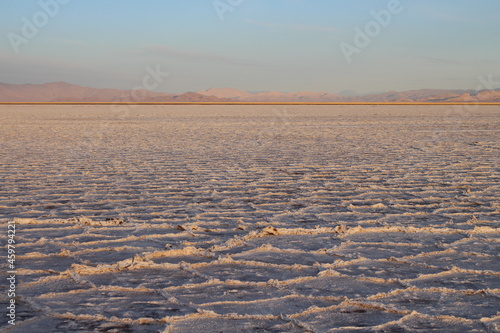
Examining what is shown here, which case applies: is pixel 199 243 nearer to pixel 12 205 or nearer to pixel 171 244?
pixel 171 244

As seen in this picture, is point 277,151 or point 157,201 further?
point 277,151

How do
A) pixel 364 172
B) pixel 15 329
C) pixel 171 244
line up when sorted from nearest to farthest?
pixel 15 329
pixel 171 244
pixel 364 172

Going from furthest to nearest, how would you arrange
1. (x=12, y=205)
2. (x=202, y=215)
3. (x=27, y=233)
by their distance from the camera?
(x=12, y=205)
(x=202, y=215)
(x=27, y=233)

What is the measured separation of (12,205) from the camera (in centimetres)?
355

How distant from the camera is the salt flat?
1.75 meters

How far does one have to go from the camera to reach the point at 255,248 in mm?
2541

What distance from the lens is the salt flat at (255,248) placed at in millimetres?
1746

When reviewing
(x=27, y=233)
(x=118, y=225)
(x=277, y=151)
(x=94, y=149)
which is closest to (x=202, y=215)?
(x=118, y=225)

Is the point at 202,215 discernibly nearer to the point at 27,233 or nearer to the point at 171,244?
the point at 171,244

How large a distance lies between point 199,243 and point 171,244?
5.5 inches

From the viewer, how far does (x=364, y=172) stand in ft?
16.7

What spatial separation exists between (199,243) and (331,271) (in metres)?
0.73

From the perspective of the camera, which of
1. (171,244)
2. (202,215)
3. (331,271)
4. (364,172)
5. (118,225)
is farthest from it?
(364,172)

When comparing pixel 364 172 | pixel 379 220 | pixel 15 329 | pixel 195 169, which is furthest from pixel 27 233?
pixel 364 172
